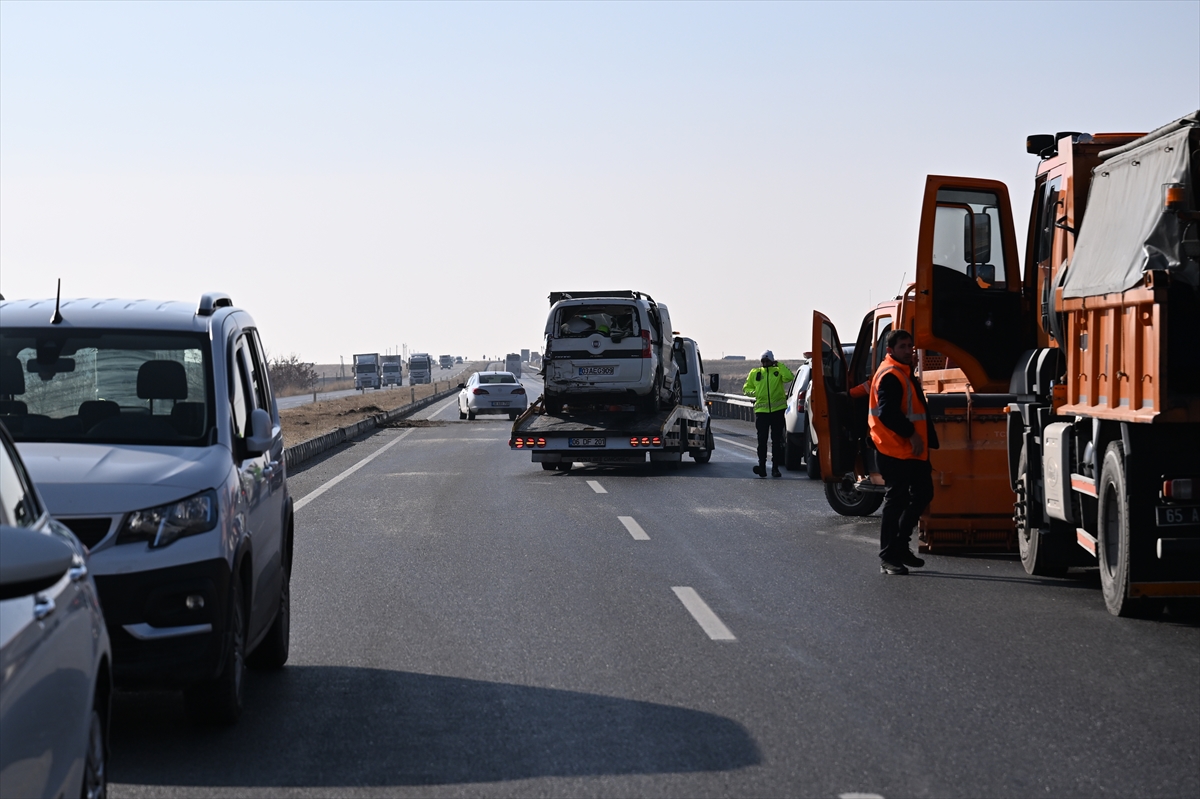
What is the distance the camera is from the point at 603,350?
80.9 ft

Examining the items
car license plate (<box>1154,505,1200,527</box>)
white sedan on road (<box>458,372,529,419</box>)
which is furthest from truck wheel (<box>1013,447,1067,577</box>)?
white sedan on road (<box>458,372,529,419</box>)

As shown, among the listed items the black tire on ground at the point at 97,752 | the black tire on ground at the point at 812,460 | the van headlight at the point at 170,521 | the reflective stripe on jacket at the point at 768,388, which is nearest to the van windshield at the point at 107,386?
the van headlight at the point at 170,521

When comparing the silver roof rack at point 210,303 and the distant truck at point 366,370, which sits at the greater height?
the silver roof rack at point 210,303

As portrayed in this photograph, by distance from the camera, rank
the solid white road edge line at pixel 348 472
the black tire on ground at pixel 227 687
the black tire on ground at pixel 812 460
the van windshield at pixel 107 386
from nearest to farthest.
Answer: the black tire on ground at pixel 227 687 → the van windshield at pixel 107 386 → the solid white road edge line at pixel 348 472 → the black tire on ground at pixel 812 460

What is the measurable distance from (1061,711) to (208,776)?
12.2ft

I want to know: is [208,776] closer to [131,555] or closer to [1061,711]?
[131,555]

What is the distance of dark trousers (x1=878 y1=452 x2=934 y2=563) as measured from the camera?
1212 cm

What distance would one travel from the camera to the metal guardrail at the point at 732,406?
143 ft

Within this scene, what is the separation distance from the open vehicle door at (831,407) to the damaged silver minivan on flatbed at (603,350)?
9.09m

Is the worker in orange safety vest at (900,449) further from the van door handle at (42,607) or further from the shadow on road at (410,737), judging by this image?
the van door handle at (42,607)

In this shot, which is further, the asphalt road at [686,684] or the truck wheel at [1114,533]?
the truck wheel at [1114,533]

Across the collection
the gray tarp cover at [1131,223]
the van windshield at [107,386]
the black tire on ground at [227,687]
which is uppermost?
the gray tarp cover at [1131,223]

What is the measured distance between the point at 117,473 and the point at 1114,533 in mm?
6436

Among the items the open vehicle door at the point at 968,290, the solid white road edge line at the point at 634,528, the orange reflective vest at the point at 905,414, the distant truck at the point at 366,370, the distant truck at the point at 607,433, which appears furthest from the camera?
the distant truck at the point at 366,370
